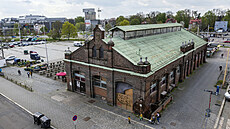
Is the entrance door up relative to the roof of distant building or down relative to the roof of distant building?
down

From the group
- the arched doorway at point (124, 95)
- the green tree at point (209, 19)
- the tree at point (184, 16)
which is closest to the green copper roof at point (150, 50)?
the arched doorway at point (124, 95)

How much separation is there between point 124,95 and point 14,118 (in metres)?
14.0

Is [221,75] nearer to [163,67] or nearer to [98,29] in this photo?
[163,67]

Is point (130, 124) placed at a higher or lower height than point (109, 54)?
lower

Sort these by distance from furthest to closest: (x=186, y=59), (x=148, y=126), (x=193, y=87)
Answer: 1. (x=186, y=59)
2. (x=193, y=87)
3. (x=148, y=126)

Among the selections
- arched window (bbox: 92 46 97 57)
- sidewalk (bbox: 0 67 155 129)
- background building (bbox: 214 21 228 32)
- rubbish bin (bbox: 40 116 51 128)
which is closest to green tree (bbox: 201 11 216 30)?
background building (bbox: 214 21 228 32)

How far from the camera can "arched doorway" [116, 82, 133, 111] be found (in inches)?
830

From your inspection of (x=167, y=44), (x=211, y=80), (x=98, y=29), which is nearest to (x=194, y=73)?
(x=211, y=80)

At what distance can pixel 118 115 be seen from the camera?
20703 mm

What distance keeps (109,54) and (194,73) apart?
80.4ft

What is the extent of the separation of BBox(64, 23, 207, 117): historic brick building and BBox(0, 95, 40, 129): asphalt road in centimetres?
828

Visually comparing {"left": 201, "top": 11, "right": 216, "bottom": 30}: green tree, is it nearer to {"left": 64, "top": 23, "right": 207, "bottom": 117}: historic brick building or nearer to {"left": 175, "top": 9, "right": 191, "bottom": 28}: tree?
{"left": 175, "top": 9, "right": 191, "bottom": 28}: tree

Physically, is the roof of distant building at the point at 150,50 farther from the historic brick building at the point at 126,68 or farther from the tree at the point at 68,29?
the tree at the point at 68,29

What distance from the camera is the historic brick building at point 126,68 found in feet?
65.1
